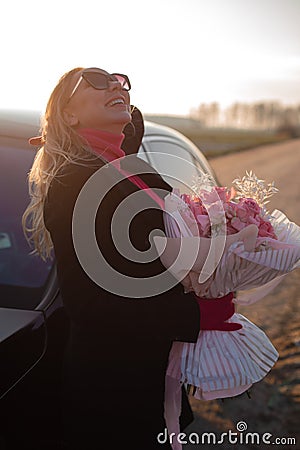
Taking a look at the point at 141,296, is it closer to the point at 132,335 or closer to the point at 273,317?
the point at 132,335

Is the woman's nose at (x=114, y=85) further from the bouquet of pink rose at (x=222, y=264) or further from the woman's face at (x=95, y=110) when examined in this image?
the bouquet of pink rose at (x=222, y=264)

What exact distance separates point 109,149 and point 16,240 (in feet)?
4.07

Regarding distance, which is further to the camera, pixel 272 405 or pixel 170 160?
pixel 272 405

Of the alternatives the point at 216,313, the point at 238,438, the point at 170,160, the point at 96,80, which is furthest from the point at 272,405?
the point at 96,80

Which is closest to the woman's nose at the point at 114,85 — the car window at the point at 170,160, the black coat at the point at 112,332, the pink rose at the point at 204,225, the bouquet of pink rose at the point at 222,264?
the black coat at the point at 112,332

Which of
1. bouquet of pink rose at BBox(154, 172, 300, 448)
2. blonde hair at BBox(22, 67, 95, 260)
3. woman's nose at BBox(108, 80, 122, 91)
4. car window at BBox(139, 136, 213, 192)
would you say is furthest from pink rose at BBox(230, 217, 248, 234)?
→ car window at BBox(139, 136, 213, 192)

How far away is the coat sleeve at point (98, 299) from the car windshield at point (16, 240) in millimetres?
560

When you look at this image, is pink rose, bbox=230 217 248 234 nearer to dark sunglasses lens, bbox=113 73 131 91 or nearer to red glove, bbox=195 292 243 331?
red glove, bbox=195 292 243 331

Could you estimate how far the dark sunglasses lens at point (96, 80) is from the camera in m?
1.79

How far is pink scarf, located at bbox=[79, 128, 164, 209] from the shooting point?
1708 millimetres

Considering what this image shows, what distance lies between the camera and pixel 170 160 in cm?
320

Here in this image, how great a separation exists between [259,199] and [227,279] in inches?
13.6

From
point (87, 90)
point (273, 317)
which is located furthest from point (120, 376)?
point (273, 317)

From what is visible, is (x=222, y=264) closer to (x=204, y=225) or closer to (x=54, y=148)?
(x=204, y=225)
